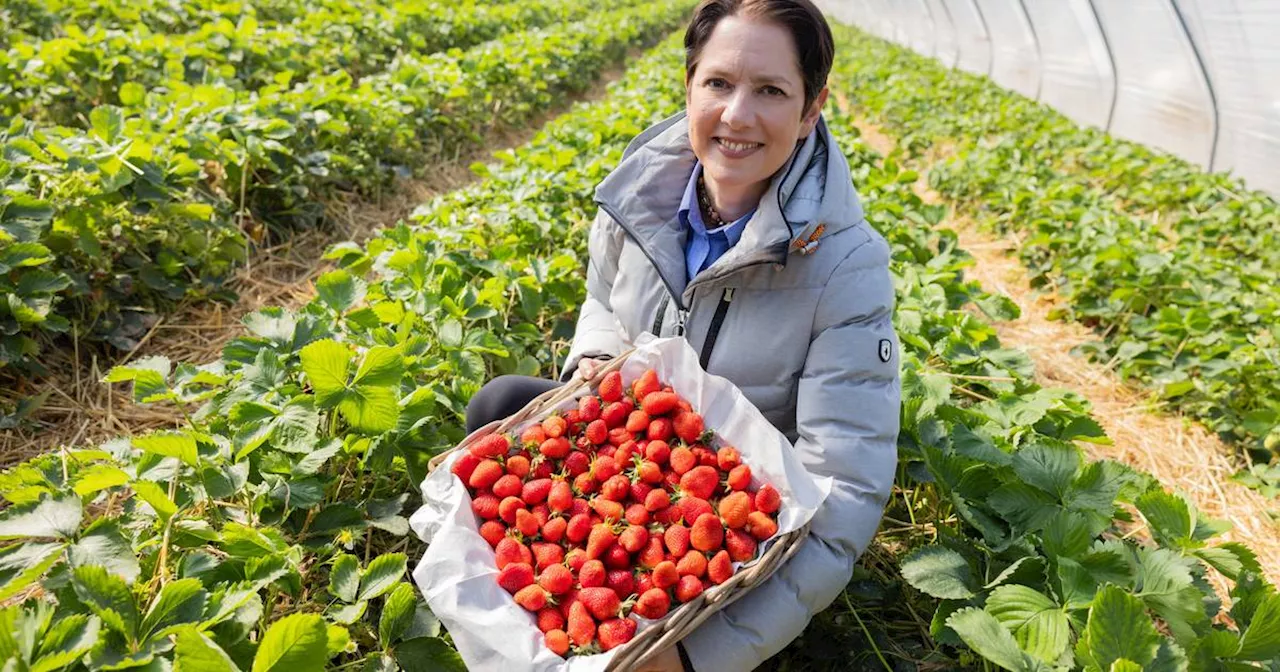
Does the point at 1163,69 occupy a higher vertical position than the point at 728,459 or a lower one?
lower

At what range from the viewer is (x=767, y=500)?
1.36 m

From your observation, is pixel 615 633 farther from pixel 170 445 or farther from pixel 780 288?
pixel 170 445

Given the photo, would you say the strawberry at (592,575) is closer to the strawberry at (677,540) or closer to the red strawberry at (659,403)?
the strawberry at (677,540)

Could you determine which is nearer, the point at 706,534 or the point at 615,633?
the point at 615,633

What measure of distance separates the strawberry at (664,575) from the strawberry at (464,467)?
431mm

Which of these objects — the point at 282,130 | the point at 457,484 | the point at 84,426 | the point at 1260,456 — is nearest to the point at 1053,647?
the point at 457,484

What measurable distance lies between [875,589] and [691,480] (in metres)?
0.72

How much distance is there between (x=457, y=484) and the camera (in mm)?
1415

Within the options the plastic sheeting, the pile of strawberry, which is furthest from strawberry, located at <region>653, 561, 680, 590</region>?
the plastic sheeting

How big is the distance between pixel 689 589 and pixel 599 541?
18 centimetres

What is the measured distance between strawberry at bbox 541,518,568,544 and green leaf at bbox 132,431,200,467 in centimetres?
70

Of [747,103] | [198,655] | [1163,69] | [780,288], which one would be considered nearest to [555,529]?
[198,655]

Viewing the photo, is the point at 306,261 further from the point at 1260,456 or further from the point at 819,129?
the point at 1260,456

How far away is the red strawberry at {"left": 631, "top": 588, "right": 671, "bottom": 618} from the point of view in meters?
1.21
